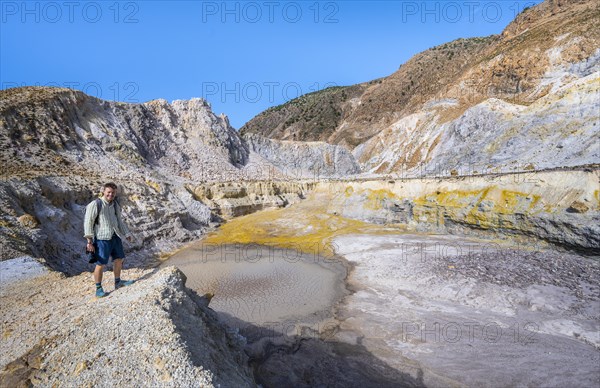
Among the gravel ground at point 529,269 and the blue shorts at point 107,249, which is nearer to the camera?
the blue shorts at point 107,249

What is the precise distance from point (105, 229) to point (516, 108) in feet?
122

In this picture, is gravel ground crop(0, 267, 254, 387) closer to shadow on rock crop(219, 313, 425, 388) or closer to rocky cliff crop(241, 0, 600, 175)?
shadow on rock crop(219, 313, 425, 388)

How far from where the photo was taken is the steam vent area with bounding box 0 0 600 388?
560cm

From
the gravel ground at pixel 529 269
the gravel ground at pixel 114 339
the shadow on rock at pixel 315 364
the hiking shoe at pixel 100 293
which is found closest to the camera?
the gravel ground at pixel 114 339

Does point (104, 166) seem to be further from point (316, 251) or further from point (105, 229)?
point (105, 229)

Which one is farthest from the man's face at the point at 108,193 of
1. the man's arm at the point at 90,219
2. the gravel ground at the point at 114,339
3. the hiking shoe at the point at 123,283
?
the gravel ground at the point at 114,339

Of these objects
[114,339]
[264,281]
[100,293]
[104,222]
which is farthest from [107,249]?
[264,281]

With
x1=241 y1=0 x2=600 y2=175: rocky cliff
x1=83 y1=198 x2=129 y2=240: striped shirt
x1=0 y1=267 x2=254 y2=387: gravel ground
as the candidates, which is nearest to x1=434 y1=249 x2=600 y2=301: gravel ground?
x1=241 y1=0 x2=600 y2=175: rocky cliff

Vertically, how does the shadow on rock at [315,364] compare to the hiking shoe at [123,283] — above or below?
below

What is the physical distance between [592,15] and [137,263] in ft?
167

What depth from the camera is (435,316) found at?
10070 millimetres

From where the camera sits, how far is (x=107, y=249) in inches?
269

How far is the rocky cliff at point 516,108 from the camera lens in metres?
24.0

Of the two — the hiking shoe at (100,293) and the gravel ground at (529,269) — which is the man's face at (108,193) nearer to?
the hiking shoe at (100,293)
